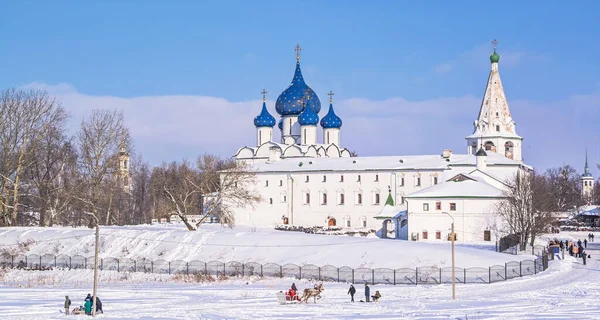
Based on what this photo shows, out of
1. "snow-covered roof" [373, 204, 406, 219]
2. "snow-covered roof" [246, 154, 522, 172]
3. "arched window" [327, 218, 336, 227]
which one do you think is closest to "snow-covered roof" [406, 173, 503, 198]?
A: "snow-covered roof" [373, 204, 406, 219]

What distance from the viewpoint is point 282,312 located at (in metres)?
31.4

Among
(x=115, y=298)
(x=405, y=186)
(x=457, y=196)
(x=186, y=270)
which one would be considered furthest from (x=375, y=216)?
(x=115, y=298)

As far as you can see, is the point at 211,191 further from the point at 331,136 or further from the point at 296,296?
the point at 296,296

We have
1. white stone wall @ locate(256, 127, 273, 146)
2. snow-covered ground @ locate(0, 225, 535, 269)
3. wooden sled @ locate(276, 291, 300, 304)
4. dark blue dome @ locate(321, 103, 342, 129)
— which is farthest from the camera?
white stone wall @ locate(256, 127, 273, 146)

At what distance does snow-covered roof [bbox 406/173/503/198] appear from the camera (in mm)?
65875

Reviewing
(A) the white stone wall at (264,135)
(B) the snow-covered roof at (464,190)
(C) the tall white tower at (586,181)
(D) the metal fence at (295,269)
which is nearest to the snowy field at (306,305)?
(D) the metal fence at (295,269)

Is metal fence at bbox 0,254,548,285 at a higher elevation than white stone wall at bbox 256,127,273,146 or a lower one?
lower

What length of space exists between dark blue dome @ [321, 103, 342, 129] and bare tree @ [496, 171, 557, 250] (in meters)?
36.7

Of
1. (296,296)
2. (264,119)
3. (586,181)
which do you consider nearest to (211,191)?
(264,119)

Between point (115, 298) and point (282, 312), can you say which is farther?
point (115, 298)

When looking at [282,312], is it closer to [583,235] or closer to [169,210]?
[169,210]

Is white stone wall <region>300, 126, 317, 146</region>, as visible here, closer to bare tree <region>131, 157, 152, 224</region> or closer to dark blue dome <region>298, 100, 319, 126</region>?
dark blue dome <region>298, 100, 319, 126</region>

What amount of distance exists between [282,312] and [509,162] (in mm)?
53327

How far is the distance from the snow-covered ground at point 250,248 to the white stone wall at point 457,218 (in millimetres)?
11757
